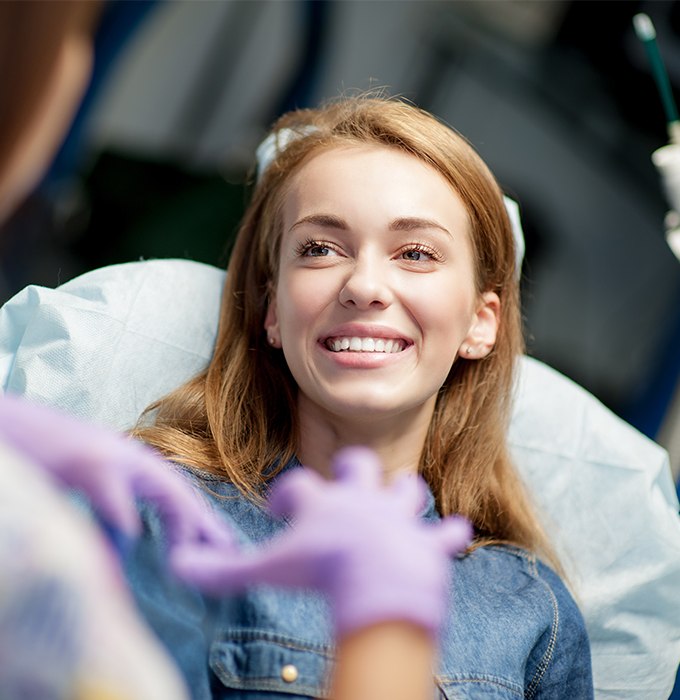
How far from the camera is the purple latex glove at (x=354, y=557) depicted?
1.84 ft

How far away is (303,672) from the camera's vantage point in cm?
84

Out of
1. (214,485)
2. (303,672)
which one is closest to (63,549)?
(303,672)

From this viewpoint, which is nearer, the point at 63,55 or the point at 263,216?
the point at 63,55

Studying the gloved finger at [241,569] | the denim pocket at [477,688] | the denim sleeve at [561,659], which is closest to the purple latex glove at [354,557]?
the gloved finger at [241,569]

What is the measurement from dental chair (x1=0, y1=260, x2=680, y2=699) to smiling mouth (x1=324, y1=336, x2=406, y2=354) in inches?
11.4

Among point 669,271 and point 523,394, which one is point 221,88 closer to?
point 669,271

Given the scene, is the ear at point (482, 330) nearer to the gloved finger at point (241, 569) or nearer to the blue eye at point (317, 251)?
the blue eye at point (317, 251)

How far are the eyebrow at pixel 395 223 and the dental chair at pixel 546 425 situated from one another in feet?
0.89

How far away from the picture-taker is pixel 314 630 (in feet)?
2.89

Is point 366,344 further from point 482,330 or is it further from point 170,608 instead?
point 170,608

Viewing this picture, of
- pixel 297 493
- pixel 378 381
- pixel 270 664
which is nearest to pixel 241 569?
pixel 297 493

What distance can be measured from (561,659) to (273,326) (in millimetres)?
493

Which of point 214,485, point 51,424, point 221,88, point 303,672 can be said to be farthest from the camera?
point 221,88

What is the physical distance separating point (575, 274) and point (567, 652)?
1.67 metres
